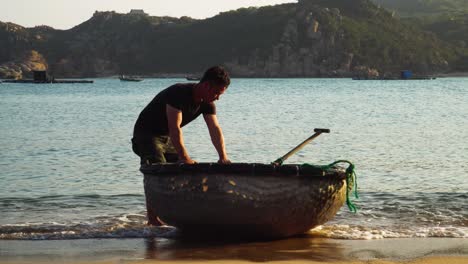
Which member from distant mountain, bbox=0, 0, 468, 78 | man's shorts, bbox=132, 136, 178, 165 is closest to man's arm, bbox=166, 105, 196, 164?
man's shorts, bbox=132, 136, 178, 165

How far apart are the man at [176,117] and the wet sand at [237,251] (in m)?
0.95

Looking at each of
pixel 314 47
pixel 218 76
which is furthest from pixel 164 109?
pixel 314 47

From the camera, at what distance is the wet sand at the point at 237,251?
8.09m

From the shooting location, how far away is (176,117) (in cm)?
870

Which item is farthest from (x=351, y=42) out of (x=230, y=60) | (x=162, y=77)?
(x=162, y=77)

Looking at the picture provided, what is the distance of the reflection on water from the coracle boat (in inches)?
6.1

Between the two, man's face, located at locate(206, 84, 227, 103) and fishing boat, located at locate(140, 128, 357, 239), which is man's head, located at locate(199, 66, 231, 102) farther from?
fishing boat, located at locate(140, 128, 357, 239)

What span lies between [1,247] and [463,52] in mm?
190319

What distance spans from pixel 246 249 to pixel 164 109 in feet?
5.75

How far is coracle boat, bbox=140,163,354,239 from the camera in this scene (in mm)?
8648

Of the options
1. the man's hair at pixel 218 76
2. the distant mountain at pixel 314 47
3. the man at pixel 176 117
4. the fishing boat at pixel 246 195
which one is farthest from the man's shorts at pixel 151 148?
the distant mountain at pixel 314 47

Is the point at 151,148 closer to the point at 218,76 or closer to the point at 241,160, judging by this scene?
the point at 218,76

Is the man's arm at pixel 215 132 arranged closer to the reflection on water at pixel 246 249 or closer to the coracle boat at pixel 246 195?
the coracle boat at pixel 246 195

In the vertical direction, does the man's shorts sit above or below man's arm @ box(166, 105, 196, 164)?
below
